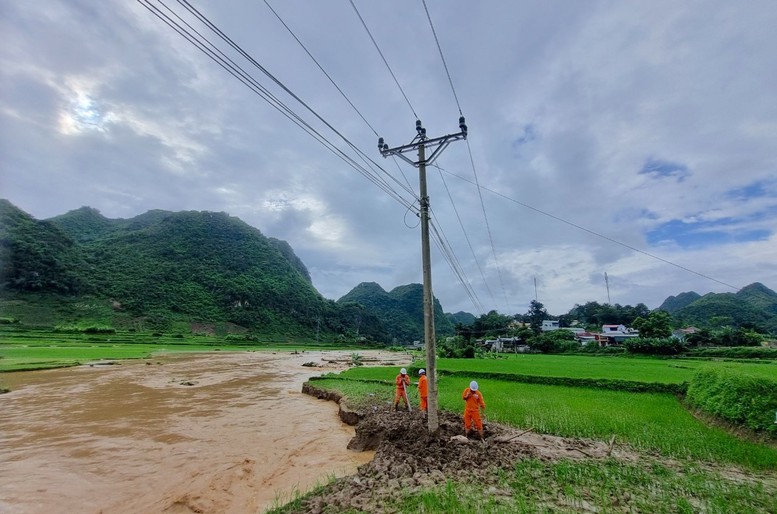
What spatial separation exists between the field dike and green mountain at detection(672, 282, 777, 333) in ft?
235

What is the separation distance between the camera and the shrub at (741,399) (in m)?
9.64

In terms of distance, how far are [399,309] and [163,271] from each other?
94428 mm

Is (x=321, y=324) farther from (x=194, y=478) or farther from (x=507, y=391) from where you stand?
(x=194, y=478)

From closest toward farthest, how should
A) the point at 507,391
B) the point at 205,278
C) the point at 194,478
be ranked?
the point at 194,478 < the point at 507,391 < the point at 205,278

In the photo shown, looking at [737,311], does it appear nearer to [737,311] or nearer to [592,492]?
[737,311]

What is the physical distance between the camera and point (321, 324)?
103 metres

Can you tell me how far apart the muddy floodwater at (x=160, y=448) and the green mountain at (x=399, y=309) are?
108 metres

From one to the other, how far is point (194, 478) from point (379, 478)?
490cm

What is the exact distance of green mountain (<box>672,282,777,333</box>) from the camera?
64.3 m

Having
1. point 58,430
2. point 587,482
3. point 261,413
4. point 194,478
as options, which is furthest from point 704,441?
point 58,430

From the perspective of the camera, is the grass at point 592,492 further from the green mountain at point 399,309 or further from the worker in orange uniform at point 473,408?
the green mountain at point 399,309

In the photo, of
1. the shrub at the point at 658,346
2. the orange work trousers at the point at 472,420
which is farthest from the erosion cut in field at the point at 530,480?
the shrub at the point at 658,346

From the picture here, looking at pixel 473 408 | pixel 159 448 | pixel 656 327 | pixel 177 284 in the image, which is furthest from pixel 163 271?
pixel 656 327

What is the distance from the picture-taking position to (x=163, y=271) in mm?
79125
